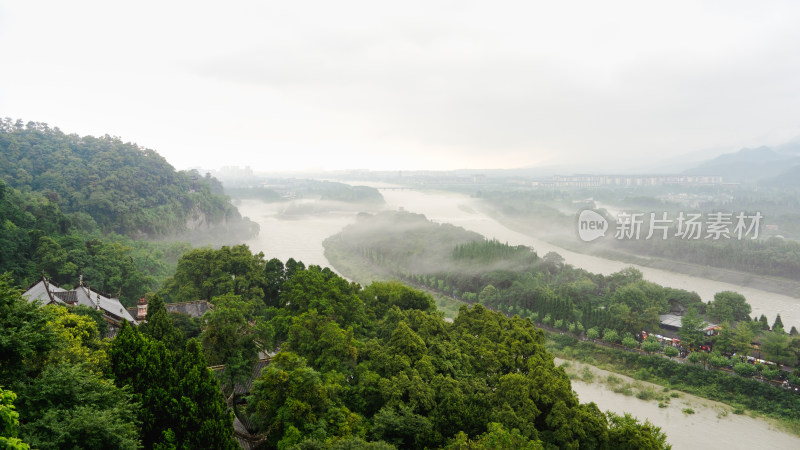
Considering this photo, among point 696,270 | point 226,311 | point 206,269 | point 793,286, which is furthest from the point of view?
point 696,270

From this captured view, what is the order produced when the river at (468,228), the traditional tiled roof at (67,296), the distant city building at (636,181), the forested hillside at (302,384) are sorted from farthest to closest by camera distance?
the distant city building at (636,181) → the river at (468,228) → the traditional tiled roof at (67,296) → the forested hillside at (302,384)

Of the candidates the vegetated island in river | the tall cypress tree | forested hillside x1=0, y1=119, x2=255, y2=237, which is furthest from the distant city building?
the tall cypress tree

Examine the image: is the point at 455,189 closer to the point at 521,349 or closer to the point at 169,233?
the point at 169,233

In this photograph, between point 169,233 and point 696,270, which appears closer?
point 696,270

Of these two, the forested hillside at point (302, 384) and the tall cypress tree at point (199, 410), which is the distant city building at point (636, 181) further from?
the tall cypress tree at point (199, 410)

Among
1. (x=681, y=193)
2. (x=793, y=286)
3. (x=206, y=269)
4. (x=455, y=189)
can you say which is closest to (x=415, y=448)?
(x=206, y=269)

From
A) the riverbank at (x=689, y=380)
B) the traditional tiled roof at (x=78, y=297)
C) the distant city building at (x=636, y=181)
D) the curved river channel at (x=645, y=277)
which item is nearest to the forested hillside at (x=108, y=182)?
the curved river channel at (x=645, y=277)
